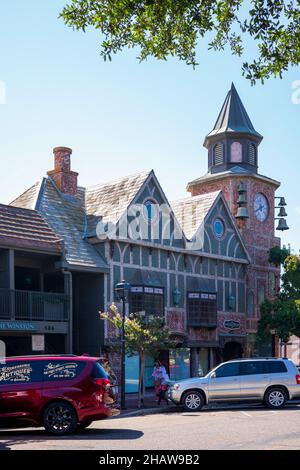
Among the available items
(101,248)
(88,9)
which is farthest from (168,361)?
(88,9)

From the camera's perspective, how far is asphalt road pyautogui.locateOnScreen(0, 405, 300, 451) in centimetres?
1218

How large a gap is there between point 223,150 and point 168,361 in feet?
42.4

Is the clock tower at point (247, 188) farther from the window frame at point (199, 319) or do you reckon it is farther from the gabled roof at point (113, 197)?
the gabled roof at point (113, 197)

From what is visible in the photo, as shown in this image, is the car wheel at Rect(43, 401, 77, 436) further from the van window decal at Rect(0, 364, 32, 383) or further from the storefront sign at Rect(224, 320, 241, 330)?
the storefront sign at Rect(224, 320, 241, 330)

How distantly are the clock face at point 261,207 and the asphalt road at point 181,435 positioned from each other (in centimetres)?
1899

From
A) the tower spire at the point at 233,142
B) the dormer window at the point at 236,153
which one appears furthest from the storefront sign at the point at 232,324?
the dormer window at the point at 236,153

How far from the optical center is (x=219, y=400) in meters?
20.6

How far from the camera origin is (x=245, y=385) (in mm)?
20594

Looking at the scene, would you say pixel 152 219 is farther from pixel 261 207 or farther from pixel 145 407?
pixel 261 207

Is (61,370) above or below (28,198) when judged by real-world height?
below

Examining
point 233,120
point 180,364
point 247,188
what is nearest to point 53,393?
point 180,364

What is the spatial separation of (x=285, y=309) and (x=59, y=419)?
19299mm

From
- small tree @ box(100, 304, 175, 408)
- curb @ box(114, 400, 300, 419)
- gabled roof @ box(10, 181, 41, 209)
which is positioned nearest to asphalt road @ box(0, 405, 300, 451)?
curb @ box(114, 400, 300, 419)
